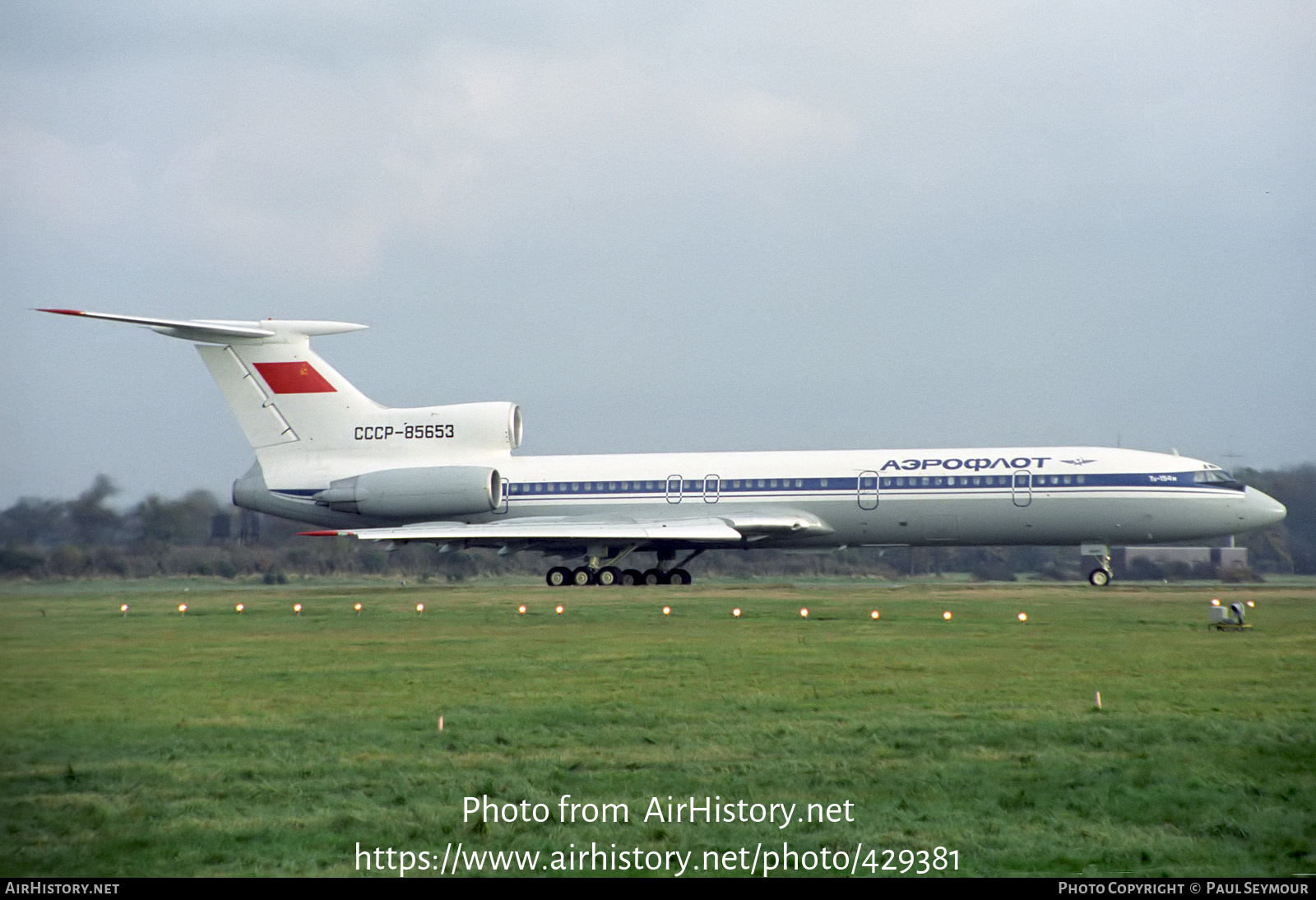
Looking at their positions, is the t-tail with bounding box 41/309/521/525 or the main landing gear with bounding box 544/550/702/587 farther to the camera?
the t-tail with bounding box 41/309/521/525

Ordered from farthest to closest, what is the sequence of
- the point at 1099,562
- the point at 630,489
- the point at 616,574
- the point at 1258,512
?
the point at 630,489, the point at 616,574, the point at 1099,562, the point at 1258,512


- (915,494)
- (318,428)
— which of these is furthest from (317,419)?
(915,494)

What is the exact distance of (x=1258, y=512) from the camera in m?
35.6

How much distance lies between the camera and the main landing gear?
125 ft

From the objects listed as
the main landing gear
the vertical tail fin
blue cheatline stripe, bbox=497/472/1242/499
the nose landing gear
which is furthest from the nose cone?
the vertical tail fin

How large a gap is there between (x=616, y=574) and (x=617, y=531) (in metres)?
2.12

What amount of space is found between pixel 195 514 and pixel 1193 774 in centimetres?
2926

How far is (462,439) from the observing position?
131ft

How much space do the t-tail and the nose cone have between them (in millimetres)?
20294

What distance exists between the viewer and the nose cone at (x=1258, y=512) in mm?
35500

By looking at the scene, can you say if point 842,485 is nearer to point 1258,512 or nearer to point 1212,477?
point 1212,477

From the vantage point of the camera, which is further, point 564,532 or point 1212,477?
point 564,532

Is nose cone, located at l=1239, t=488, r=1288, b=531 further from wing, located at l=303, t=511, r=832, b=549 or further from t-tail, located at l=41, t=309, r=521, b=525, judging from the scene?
t-tail, located at l=41, t=309, r=521, b=525
